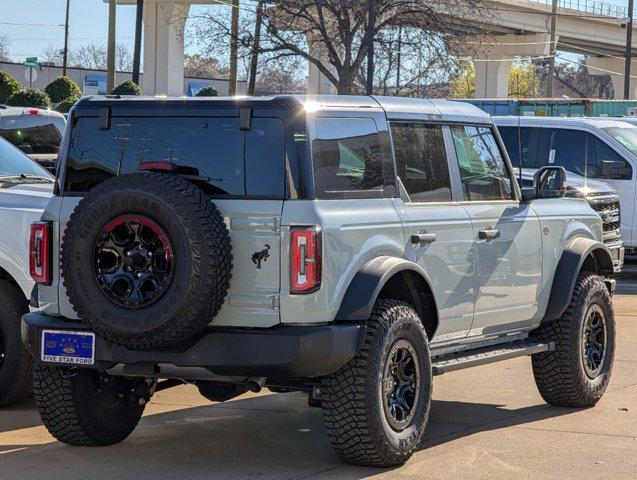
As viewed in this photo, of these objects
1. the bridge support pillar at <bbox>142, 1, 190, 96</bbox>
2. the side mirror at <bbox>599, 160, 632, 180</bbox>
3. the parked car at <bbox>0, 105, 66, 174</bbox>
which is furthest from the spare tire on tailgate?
the bridge support pillar at <bbox>142, 1, 190, 96</bbox>

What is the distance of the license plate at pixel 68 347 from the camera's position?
6.73m

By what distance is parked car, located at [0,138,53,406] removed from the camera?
841 centimetres

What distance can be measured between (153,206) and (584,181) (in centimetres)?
1074

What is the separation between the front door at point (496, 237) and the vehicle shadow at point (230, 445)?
2.16ft

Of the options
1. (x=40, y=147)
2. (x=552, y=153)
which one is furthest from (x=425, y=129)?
(x=552, y=153)

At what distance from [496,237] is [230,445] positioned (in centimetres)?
203

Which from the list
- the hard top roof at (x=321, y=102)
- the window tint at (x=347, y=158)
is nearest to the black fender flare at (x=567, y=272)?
the hard top roof at (x=321, y=102)

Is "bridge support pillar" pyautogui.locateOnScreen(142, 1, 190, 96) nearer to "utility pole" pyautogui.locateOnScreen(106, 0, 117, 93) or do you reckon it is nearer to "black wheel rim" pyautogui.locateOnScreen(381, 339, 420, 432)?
"utility pole" pyautogui.locateOnScreen(106, 0, 117, 93)

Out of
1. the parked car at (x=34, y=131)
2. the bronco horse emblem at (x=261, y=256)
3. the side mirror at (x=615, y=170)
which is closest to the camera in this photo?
the bronco horse emblem at (x=261, y=256)

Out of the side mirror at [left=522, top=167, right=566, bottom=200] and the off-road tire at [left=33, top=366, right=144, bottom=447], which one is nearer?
the off-road tire at [left=33, top=366, right=144, bottom=447]

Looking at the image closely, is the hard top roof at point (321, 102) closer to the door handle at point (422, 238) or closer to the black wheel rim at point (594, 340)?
the door handle at point (422, 238)

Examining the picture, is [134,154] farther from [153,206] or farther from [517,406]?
[517,406]

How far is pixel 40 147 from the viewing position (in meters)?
14.1

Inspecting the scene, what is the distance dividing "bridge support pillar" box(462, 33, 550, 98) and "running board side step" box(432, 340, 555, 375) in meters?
74.2
